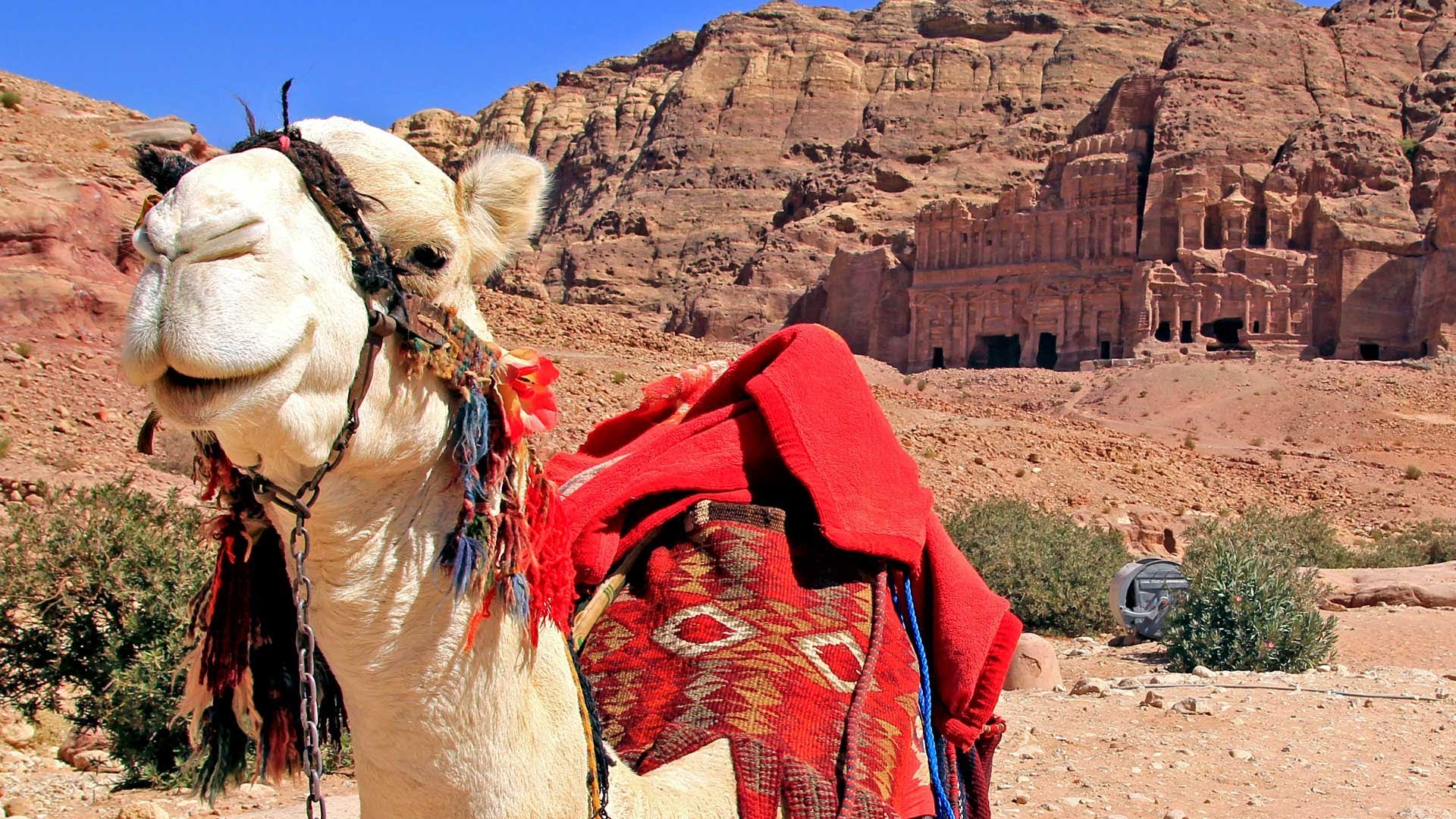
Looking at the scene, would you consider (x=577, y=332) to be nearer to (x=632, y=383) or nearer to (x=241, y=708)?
(x=632, y=383)

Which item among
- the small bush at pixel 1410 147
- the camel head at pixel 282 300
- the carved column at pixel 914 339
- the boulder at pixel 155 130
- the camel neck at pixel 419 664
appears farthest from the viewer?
the small bush at pixel 1410 147

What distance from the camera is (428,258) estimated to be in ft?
6.11

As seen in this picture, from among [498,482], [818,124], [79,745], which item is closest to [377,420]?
[498,482]

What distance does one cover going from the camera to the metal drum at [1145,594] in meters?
11.3

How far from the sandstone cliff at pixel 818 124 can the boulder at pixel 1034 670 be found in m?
54.2

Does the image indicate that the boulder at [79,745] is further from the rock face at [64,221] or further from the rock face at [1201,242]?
the rock face at [1201,242]

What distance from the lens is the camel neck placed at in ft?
5.80

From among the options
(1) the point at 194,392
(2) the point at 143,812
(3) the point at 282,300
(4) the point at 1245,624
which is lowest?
(2) the point at 143,812

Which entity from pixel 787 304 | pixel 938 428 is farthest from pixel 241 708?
pixel 787 304

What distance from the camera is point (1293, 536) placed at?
18641mm

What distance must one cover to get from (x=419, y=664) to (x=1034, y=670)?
7765mm

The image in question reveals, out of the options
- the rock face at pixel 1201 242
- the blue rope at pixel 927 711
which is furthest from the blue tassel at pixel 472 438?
the rock face at pixel 1201 242

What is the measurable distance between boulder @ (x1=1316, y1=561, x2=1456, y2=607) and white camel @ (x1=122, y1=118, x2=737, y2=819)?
12.3 metres

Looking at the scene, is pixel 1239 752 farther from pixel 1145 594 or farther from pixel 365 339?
pixel 365 339
